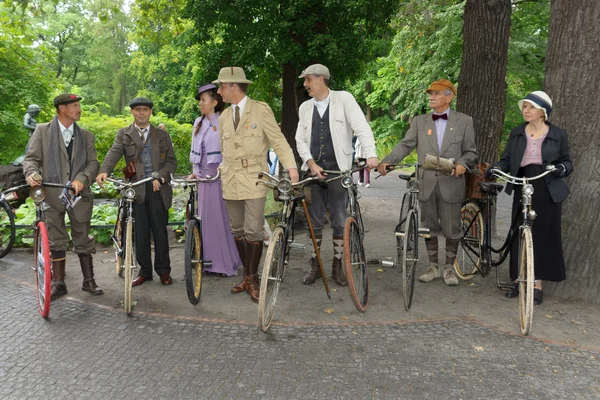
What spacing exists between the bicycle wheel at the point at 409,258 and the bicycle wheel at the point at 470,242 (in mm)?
989

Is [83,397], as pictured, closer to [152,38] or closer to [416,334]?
[416,334]

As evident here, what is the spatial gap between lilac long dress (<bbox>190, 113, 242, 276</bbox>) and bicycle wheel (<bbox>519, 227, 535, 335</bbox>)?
3179 millimetres

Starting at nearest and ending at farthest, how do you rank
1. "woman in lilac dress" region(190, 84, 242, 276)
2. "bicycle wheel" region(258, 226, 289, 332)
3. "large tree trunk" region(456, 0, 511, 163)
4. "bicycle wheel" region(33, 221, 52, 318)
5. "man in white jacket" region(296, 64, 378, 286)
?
"bicycle wheel" region(258, 226, 289, 332)
"bicycle wheel" region(33, 221, 52, 318)
"man in white jacket" region(296, 64, 378, 286)
"woman in lilac dress" region(190, 84, 242, 276)
"large tree trunk" region(456, 0, 511, 163)

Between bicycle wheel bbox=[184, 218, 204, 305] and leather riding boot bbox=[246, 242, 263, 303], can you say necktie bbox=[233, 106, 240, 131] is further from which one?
leather riding boot bbox=[246, 242, 263, 303]

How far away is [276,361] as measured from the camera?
4125 millimetres

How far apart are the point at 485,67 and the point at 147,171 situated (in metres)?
4.81

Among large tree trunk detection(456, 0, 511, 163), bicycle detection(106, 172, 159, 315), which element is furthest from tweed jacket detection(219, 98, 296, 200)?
large tree trunk detection(456, 0, 511, 163)

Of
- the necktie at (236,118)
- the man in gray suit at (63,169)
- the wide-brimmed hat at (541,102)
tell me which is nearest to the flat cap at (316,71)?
the necktie at (236,118)

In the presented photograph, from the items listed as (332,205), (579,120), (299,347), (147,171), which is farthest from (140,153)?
(579,120)

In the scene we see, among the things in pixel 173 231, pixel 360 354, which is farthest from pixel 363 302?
pixel 173 231

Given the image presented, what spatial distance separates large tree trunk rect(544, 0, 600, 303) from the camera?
206 inches

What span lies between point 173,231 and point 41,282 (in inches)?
123

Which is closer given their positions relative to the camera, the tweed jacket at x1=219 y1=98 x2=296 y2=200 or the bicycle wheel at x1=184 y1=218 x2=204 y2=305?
the bicycle wheel at x1=184 y1=218 x2=204 y2=305

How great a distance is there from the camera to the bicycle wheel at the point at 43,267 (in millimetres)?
4895
